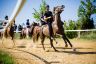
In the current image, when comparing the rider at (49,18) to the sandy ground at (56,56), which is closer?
the sandy ground at (56,56)

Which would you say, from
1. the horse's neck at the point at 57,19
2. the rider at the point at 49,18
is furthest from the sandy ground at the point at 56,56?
the horse's neck at the point at 57,19

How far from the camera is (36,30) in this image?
7.80m

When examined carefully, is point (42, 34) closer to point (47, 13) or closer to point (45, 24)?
point (45, 24)

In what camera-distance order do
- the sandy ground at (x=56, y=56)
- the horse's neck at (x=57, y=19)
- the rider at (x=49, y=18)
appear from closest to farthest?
the sandy ground at (x=56, y=56), the horse's neck at (x=57, y=19), the rider at (x=49, y=18)

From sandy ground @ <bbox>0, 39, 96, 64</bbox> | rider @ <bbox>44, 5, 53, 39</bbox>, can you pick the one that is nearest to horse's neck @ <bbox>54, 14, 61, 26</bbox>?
rider @ <bbox>44, 5, 53, 39</bbox>

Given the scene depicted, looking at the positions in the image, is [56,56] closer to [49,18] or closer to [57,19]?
[57,19]

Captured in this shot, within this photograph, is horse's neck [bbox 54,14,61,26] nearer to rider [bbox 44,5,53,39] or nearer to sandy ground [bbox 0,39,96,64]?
rider [bbox 44,5,53,39]

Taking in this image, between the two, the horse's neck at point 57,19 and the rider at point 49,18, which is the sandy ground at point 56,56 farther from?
the horse's neck at point 57,19

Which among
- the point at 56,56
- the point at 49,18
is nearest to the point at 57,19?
the point at 49,18

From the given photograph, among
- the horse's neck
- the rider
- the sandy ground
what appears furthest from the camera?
the rider

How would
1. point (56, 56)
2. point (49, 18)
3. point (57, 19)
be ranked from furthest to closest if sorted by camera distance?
point (49, 18) → point (57, 19) → point (56, 56)

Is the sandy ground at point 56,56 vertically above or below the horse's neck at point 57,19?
below

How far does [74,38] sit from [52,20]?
15.8 ft

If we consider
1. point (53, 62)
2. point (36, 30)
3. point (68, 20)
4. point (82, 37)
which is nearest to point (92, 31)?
point (82, 37)
